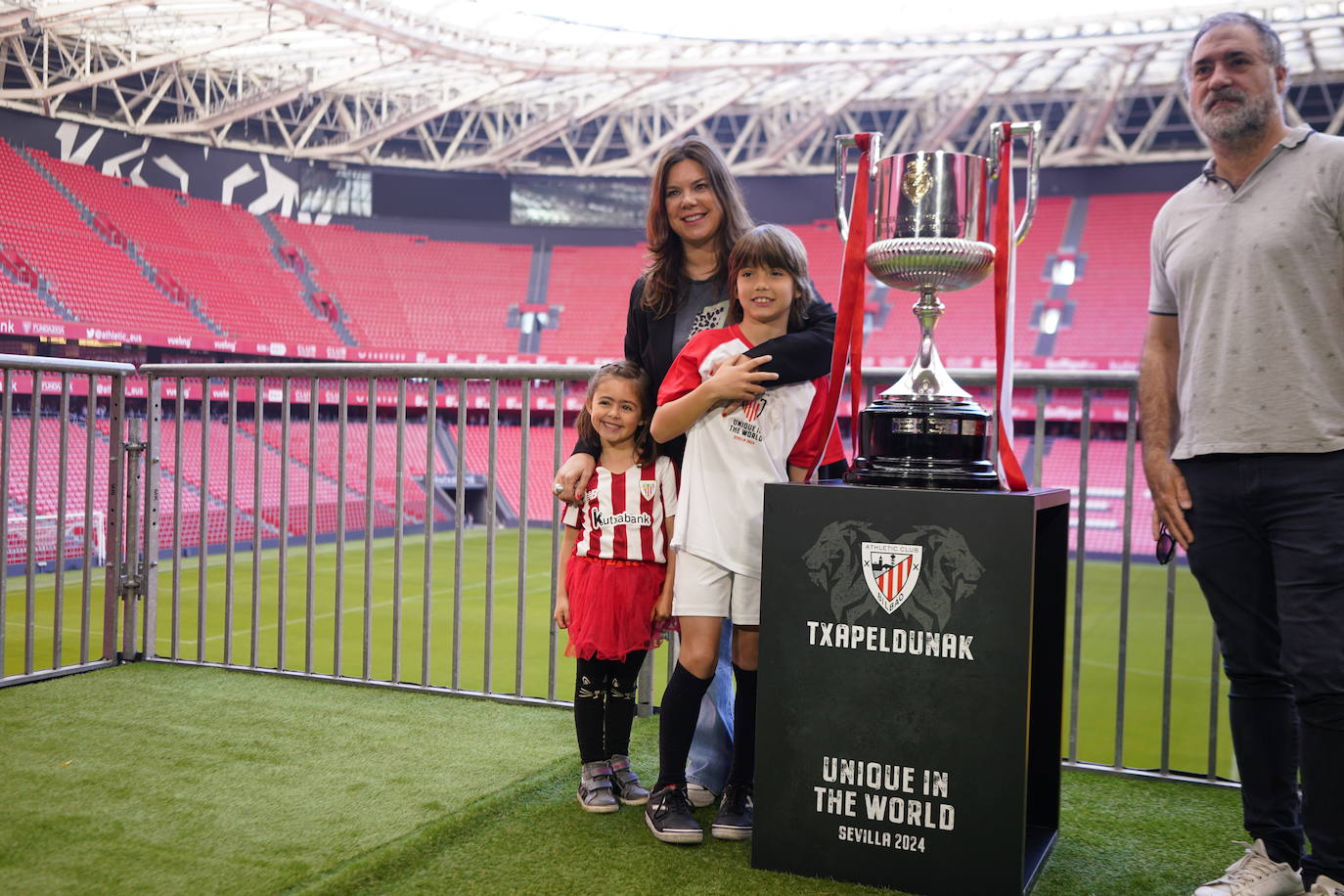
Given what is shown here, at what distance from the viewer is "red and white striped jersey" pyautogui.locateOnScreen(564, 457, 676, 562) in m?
2.33

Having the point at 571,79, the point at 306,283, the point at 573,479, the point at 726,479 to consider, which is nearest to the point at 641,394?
the point at 573,479

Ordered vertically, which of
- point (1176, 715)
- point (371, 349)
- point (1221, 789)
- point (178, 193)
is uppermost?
point (178, 193)

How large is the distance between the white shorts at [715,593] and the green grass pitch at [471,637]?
120 centimetres

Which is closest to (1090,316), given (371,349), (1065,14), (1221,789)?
(1065,14)

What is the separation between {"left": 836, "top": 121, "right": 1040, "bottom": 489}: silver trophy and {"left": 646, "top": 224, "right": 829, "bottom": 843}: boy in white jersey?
0.17m

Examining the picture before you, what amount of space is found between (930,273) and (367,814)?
1608 millimetres

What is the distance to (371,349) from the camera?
802 inches

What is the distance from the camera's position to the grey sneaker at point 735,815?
7.02 feet

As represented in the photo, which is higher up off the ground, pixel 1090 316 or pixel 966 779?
pixel 1090 316

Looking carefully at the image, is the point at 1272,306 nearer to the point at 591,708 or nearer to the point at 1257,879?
the point at 1257,879

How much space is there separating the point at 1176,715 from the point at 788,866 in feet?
17.5

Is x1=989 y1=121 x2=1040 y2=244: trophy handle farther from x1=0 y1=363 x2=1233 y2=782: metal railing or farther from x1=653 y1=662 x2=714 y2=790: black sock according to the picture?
x1=653 y1=662 x2=714 y2=790: black sock

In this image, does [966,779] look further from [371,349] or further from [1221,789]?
[371,349]

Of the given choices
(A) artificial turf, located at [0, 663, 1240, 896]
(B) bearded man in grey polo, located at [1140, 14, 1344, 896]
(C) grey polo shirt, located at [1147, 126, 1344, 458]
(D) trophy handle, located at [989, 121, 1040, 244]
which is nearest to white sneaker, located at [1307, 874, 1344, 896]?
(B) bearded man in grey polo, located at [1140, 14, 1344, 896]
